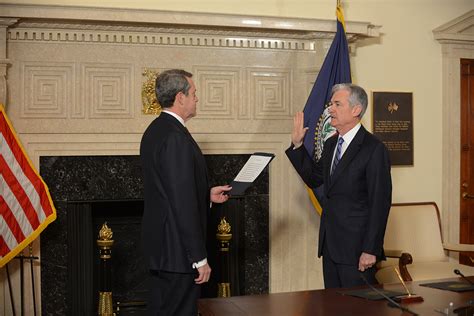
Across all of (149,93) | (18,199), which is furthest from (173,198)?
(149,93)

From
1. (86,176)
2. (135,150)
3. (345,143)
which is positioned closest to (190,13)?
(135,150)

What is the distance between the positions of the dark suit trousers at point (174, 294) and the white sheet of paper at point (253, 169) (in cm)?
64

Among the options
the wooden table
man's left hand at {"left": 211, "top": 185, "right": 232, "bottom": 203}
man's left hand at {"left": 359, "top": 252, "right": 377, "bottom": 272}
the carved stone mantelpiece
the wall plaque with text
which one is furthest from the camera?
the wall plaque with text

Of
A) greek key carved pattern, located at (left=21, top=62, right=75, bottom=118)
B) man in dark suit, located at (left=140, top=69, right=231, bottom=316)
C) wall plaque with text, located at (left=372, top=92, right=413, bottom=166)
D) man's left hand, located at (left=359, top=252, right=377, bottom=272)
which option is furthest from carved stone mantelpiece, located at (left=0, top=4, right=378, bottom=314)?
man's left hand, located at (left=359, top=252, right=377, bottom=272)

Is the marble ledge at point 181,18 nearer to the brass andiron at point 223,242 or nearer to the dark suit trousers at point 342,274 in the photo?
the brass andiron at point 223,242

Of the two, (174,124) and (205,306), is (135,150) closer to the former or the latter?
(174,124)

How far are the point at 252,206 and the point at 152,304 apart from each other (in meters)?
1.97

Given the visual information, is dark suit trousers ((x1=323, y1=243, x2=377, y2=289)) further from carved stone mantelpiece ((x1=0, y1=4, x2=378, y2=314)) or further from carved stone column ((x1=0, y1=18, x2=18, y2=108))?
carved stone column ((x1=0, y1=18, x2=18, y2=108))

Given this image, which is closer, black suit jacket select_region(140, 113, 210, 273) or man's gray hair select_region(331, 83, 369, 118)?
black suit jacket select_region(140, 113, 210, 273)

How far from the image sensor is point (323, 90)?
16.6 ft

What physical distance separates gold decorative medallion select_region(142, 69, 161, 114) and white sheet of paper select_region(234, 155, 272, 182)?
54.2 inches

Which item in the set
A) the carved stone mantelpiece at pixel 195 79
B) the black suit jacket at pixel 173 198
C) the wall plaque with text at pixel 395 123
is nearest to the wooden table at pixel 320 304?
the black suit jacket at pixel 173 198

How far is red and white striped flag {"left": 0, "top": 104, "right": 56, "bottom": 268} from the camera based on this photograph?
4.52 meters

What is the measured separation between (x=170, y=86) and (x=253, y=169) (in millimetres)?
653
